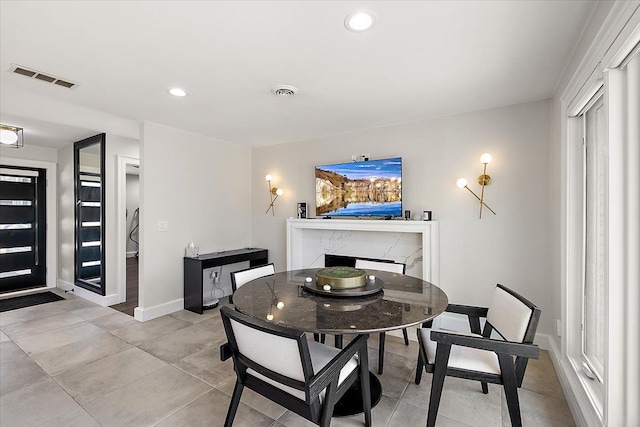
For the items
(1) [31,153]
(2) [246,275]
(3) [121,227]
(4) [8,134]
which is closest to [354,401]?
(2) [246,275]

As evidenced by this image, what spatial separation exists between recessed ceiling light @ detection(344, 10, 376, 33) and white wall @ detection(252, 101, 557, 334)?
6.56 ft

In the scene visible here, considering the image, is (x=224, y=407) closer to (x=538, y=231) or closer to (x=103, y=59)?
(x=103, y=59)

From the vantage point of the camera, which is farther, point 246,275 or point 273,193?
point 273,193

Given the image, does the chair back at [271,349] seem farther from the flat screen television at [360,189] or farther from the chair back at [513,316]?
the flat screen television at [360,189]

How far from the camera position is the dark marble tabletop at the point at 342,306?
1.55 m

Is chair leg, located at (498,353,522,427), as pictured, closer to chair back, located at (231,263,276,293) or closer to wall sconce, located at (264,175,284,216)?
chair back, located at (231,263,276,293)

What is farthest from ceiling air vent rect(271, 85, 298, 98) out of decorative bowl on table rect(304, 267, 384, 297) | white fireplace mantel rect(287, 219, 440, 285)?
white fireplace mantel rect(287, 219, 440, 285)

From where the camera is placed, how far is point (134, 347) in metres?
2.97

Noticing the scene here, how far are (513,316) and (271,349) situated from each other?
148 cm

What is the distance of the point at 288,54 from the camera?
209cm

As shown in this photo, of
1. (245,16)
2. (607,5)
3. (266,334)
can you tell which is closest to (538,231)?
(607,5)

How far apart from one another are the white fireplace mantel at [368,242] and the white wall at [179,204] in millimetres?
1133

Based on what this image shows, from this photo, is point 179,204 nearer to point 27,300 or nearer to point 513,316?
point 27,300

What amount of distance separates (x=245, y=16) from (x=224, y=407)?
8.16 ft
